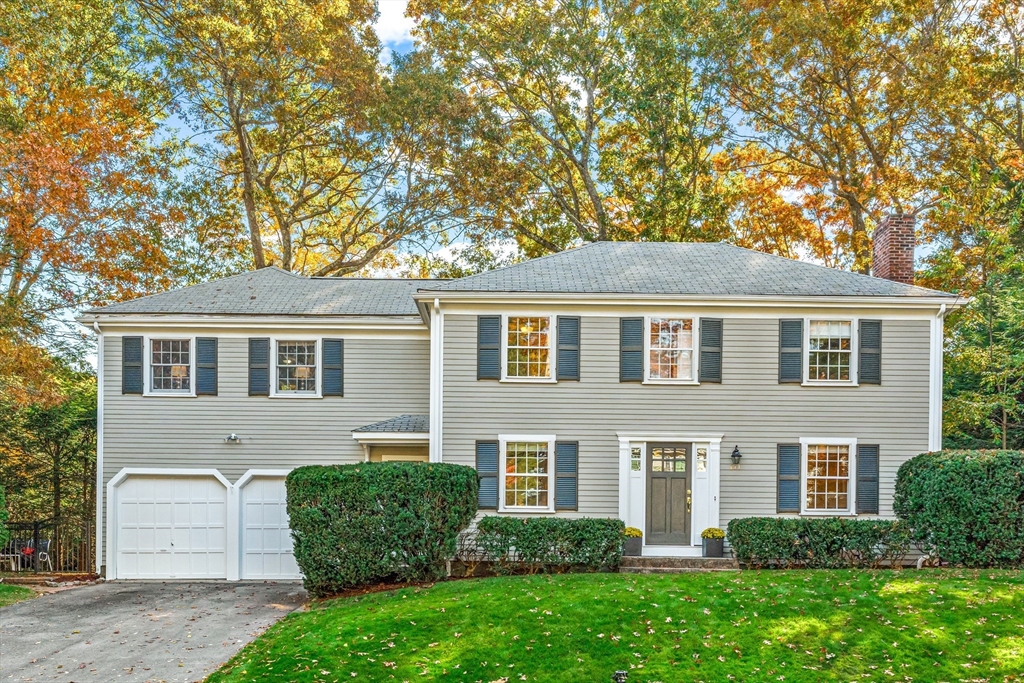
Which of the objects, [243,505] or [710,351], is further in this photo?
[243,505]

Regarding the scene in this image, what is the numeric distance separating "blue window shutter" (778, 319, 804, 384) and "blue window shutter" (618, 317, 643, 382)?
272 cm

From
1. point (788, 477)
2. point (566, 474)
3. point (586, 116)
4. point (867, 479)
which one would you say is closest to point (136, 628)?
point (566, 474)

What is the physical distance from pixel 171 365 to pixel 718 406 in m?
11.2

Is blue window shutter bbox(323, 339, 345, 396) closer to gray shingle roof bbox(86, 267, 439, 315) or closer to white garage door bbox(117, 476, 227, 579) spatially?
gray shingle roof bbox(86, 267, 439, 315)

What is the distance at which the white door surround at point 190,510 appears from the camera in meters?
15.0

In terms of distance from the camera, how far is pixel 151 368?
15.5 m

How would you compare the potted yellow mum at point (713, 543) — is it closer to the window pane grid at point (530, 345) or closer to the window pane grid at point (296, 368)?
the window pane grid at point (530, 345)

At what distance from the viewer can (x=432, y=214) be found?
25547 mm

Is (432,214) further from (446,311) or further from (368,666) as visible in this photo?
(368,666)

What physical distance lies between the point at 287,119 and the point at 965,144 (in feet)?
71.1

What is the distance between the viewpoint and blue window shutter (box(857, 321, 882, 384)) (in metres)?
14.3

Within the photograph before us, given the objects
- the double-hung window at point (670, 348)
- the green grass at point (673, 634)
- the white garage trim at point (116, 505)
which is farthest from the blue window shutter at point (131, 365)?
the double-hung window at point (670, 348)

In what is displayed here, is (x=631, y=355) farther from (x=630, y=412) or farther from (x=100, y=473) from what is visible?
(x=100, y=473)

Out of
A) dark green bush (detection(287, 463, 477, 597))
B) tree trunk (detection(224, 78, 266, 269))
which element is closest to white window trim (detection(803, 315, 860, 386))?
dark green bush (detection(287, 463, 477, 597))
